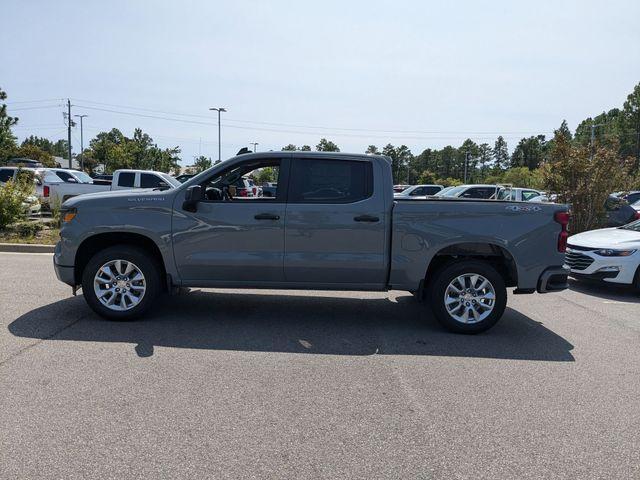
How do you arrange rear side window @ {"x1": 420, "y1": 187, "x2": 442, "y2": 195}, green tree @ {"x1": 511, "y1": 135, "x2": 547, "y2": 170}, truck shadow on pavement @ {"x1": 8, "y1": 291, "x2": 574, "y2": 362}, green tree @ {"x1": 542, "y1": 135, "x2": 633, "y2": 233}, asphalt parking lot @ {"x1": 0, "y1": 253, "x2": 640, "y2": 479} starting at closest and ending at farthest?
asphalt parking lot @ {"x1": 0, "y1": 253, "x2": 640, "y2": 479}
truck shadow on pavement @ {"x1": 8, "y1": 291, "x2": 574, "y2": 362}
green tree @ {"x1": 542, "y1": 135, "x2": 633, "y2": 233}
rear side window @ {"x1": 420, "y1": 187, "x2": 442, "y2": 195}
green tree @ {"x1": 511, "y1": 135, "x2": 547, "y2": 170}

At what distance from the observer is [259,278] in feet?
20.3

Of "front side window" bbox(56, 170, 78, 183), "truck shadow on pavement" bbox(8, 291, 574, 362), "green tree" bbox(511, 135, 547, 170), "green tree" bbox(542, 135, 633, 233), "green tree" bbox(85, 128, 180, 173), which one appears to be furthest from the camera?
"green tree" bbox(511, 135, 547, 170)

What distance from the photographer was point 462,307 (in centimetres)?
613

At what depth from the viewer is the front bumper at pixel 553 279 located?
20.1ft

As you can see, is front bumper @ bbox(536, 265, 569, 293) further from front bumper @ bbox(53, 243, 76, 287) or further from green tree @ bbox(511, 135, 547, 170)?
green tree @ bbox(511, 135, 547, 170)

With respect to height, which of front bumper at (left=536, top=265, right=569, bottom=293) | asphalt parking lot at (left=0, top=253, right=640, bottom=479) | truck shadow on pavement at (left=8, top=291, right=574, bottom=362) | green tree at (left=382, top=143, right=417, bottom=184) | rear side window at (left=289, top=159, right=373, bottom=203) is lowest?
asphalt parking lot at (left=0, top=253, right=640, bottom=479)

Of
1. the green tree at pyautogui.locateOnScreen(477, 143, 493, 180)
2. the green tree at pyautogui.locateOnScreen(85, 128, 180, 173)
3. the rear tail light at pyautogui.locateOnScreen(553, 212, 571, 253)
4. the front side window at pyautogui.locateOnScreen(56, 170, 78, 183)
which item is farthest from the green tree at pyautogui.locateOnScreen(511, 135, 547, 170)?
the rear tail light at pyautogui.locateOnScreen(553, 212, 571, 253)

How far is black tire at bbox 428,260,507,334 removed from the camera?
607 centimetres

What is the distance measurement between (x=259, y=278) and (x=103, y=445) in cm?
299

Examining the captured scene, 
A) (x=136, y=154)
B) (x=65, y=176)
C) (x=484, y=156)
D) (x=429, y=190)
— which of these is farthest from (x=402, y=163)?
(x=65, y=176)

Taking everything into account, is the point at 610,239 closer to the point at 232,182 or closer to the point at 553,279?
the point at 553,279

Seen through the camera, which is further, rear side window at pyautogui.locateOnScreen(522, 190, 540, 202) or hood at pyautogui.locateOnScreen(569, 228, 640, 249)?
rear side window at pyautogui.locateOnScreen(522, 190, 540, 202)

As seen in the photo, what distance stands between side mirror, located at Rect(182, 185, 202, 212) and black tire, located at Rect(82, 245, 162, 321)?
75cm

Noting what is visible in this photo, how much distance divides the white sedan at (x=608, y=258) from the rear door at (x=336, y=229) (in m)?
4.57
